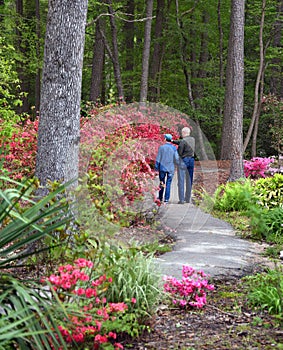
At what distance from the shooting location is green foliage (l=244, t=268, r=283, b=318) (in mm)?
4633

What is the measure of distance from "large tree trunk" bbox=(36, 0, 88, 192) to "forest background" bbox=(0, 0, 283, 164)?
11.4 m

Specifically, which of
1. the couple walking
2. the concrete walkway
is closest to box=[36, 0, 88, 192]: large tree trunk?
the concrete walkway

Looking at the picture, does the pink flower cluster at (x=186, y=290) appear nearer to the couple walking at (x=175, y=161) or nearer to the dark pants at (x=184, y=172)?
the couple walking at (x=175, y=161)

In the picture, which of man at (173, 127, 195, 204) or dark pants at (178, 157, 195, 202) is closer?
man at (173, 127, 195, 204)

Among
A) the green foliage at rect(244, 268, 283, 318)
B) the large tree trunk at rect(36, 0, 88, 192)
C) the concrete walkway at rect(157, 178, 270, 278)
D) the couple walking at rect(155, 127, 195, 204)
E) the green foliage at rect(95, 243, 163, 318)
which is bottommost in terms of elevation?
the concrete walkway at rect(157, 178, 270, 278)

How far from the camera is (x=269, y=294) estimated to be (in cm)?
481

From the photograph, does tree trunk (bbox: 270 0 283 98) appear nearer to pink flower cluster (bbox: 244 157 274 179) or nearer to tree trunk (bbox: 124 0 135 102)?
tree trunk (bbox: 124 0 135 102)

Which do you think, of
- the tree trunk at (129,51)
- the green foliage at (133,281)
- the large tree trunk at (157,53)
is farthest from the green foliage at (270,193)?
the tree trunk at (129,51)

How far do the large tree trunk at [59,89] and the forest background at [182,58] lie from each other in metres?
11.4

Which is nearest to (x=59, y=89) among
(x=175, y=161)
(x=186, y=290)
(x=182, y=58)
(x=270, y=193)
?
(x=186, y=290)

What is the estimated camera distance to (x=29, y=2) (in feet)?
80.3

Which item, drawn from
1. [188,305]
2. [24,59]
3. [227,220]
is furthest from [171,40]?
[188,305]

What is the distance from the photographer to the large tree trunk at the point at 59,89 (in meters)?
6.27

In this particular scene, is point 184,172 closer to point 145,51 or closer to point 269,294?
point 269,294
